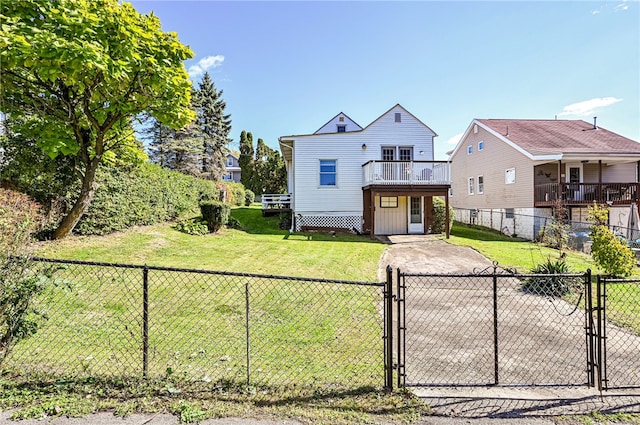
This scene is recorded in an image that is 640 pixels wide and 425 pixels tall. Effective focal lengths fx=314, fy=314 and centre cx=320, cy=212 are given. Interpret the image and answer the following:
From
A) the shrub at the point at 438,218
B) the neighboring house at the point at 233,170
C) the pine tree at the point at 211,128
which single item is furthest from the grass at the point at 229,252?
A: the neighboring house at the point at 233,170

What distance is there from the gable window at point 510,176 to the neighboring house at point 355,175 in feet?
20.4

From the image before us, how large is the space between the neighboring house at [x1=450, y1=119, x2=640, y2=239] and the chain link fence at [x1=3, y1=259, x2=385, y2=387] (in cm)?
1512

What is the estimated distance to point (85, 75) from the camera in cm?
692

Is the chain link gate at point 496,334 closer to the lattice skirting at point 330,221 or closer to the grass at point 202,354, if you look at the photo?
the grass at point 202,354

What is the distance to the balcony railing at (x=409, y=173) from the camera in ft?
49.4

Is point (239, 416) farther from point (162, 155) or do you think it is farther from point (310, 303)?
point (162, 155)

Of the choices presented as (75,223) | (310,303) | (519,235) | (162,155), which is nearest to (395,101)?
(519,235)

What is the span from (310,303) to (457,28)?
30.5ft

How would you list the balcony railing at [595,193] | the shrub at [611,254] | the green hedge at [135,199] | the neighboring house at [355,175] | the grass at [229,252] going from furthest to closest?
the neighboring house at [355,175] < the balcony railing at [595,193] < the green hedge at [135,199] < the grass at [229,252] < the shrub at [611,254]

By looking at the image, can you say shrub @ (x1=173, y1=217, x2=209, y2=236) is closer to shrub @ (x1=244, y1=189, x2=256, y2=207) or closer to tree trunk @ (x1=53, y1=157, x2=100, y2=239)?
tree trunk @ (x1=53, y1=157, x2=100, y2=239)

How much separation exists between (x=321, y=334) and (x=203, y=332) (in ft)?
5.63

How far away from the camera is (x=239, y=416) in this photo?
2.65 metres

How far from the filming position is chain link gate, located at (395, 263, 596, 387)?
3312mm

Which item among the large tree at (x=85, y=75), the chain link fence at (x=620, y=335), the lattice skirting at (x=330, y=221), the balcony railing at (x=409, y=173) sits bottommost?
the chain link fence at (x=620, y=335)
